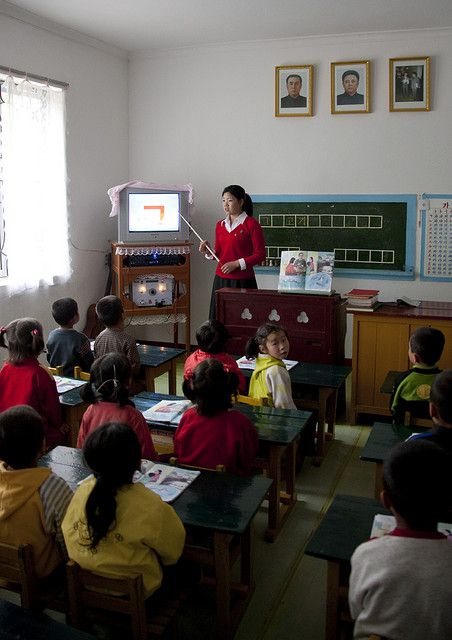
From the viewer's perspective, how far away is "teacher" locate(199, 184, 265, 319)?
16.3 ft

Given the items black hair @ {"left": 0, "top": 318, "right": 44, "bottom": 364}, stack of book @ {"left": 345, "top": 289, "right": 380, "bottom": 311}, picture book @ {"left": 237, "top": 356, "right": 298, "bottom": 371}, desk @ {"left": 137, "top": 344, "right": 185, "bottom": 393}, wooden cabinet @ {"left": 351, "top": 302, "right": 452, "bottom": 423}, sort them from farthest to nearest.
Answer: stack of book @ {"left": 345, "top": 289, "right": 380, "bottom": 311}, wooden cabinet @ {"left": 351, "top": 302, "right": 452, "bottom": 423}, desk @ {"left": 137, "top": 344, "right": 185, "bottom": 393}, picture book @ {"left": 237, "top": 356, "right": 298, "bottom": 371}, black hair @ {"left": 0, "top": 318, "right": 44, "bottom": 364}

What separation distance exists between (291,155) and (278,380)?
3208 millimetres

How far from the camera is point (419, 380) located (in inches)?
114

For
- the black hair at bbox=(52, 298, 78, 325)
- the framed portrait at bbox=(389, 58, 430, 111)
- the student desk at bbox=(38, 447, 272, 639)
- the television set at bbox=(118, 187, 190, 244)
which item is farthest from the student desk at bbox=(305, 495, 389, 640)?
the framed portrait at bbox=(389, 58, 430, 111)

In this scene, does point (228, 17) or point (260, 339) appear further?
point (228, 17)

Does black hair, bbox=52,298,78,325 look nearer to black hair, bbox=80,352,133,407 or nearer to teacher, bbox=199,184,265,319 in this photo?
black hair, bbox=80,352,133,407

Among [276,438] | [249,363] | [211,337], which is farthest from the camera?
[249,363]

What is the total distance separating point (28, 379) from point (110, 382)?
2.01 feet

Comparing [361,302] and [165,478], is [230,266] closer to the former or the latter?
[361,302]

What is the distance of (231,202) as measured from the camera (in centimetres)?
496

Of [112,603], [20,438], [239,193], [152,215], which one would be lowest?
[112,603]

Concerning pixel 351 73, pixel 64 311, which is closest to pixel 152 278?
pixel 64 311

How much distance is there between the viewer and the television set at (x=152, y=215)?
5.76m

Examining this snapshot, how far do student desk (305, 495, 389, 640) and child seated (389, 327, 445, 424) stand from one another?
965 millimetres
